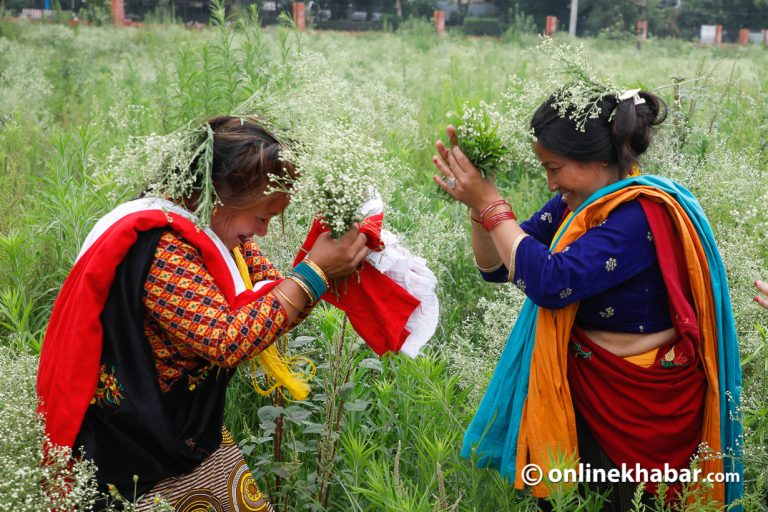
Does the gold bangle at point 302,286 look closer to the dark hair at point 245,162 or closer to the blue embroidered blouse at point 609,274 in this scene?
the dark hair at point 245,162

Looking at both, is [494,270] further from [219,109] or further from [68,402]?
[219,109]

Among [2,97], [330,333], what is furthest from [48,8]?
[330,333]

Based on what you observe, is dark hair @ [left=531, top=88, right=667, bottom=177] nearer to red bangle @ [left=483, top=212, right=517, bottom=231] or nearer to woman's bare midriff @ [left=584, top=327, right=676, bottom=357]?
red bangle @ [left=483, top=212, right=517, bottom=231]

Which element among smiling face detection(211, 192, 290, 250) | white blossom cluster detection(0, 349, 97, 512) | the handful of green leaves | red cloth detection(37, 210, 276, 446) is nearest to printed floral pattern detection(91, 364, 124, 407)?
red cloth detection(37, 210, 276, 446)

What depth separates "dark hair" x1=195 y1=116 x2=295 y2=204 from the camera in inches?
86.7

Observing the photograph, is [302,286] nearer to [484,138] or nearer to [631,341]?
[484,138]

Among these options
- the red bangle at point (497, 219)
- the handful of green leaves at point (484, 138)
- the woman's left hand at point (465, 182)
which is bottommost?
the red bangle at point (497, 219)

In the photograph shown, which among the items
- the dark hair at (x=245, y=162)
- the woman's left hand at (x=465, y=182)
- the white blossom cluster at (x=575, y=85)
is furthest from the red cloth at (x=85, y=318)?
the white blossom cluster at (x=575, y=85)

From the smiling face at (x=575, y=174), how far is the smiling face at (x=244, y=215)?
83 cm

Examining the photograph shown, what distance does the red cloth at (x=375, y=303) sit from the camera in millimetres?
2463

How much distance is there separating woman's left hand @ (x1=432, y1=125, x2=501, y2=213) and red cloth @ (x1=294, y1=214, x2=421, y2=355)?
1.14 feet

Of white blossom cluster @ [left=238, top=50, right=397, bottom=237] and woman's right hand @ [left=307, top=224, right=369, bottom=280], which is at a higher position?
white blossom cluster @ [left=238, top=50, right=397, bottom=237]

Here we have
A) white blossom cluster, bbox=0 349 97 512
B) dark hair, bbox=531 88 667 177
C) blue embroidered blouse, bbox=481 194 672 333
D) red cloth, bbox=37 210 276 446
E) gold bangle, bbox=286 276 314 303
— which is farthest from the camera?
dark hair, bbox=531 88 667 177

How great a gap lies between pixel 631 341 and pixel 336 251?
3.16ft
